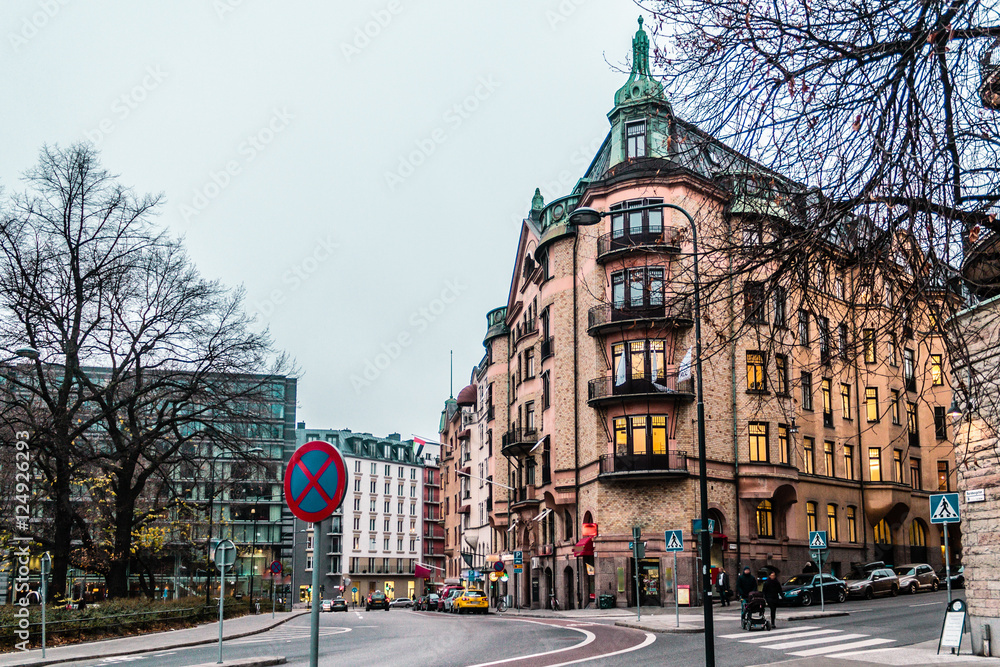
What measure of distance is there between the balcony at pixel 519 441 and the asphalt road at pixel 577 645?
2262cm

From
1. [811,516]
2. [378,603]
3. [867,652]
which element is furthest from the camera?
[378,603]

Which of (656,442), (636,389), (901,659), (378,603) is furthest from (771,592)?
(378,603)

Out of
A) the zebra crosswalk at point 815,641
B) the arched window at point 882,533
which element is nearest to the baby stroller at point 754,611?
the zebra crosswalk at point 815,641

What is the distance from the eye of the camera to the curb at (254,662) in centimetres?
1762

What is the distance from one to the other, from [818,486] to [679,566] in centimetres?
983

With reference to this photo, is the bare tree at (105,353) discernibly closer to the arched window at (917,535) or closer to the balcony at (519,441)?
the balcony at (519,441)

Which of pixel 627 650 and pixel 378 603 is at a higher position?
pixel 627 650

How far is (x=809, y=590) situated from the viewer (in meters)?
35.0

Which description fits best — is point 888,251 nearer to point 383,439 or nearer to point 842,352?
point 842,352

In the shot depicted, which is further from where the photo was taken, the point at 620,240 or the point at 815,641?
the point at 620,240

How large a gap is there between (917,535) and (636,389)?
21.3 meters

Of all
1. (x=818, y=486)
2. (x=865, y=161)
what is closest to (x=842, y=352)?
(x=865, y=161)

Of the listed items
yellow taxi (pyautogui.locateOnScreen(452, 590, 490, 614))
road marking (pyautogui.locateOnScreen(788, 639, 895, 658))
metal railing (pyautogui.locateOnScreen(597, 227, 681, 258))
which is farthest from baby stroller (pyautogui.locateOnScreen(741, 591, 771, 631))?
yellow taxi (pyautogui.locateOnScreen(452, 590, 490, 614))

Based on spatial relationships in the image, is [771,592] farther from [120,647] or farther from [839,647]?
[120,647]
